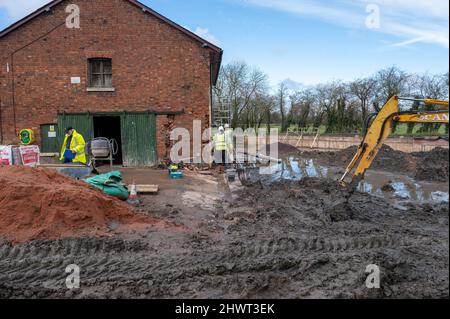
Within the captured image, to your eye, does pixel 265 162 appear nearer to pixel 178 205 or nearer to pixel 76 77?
pixel 76 77

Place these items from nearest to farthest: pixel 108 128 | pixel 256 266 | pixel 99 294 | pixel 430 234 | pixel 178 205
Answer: pixel 99 294 < pixel 256 266 < pixel 430 234 < pixel 178 205 < pixel 108 128

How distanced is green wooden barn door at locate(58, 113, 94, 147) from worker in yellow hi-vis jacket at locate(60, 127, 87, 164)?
16.8ft

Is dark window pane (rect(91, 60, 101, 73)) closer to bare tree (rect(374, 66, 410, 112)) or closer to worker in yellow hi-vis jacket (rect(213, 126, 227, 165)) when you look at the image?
worker in yellow hi-vis jacket (rect(213, 126, 227, 165))

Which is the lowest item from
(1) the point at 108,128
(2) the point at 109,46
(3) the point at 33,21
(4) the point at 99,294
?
(4) the point at 99,294

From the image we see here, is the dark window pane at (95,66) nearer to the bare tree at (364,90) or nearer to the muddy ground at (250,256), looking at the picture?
the muddy ground at (250,256)

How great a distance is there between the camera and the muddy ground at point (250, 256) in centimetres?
483

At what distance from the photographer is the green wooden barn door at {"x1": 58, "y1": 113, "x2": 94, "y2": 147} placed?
667 inches

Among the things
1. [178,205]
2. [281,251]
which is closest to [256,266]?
[281,251]

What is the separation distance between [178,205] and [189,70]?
8.67 metres

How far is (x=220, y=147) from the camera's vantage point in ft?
50.4

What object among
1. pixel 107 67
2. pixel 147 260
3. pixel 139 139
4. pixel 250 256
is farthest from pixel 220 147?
pixel 147 260

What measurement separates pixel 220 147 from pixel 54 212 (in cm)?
878

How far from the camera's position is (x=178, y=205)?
9930 millimetres

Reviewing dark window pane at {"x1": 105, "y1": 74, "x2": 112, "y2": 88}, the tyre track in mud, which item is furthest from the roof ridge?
the tyre track in mud
